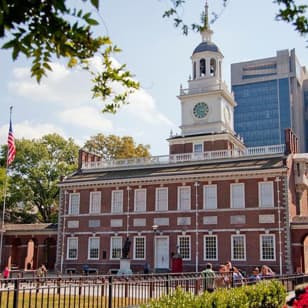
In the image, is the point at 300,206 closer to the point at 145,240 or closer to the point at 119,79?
the point at 145,240

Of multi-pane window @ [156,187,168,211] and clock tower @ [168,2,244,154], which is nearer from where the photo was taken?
multi-pane window @ [156,187,168,211]

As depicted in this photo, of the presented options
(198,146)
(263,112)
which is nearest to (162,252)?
(198,146)

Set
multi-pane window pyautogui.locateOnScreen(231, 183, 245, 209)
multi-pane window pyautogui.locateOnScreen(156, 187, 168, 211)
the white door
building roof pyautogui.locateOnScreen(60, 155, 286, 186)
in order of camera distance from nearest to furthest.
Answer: multi-pane window pyautogui.locateOnScreen(231, 183, 245, 209)
building roof pyautogui.locateOnScreen(60, 155, 286, 186)
the white door
multi-pane window pyautogui.locateOnScreen(156, 187, 168, 211)

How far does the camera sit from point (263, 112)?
461ft

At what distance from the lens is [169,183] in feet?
137

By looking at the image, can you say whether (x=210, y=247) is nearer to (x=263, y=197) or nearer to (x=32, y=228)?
(x=263, y=197)

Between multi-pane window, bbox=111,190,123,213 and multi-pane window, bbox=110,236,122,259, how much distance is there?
8.06 ft

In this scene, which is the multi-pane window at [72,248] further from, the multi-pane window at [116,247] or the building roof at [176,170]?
the building roof at [176,170]

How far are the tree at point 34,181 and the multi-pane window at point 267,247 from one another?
3074 centimetres

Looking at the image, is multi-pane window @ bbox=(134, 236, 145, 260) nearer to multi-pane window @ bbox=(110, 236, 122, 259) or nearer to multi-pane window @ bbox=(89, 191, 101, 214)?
multi-pane window @ bbox=(110, 236, 122, 259)

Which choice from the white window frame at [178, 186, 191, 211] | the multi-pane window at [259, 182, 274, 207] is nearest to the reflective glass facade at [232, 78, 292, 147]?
the white window frame at [178, 186, 191, 211]

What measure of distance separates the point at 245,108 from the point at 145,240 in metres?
108

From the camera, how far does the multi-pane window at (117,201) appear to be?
143 feet

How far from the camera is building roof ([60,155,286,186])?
127 feet
